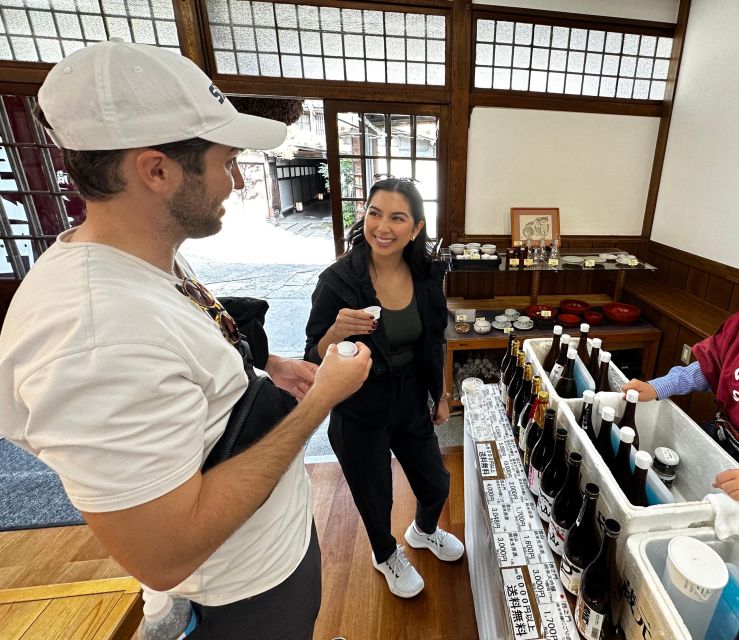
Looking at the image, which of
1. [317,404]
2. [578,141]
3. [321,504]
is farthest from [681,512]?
[578,141]

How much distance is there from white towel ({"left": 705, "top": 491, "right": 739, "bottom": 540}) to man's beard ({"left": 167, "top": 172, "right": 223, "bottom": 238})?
103 cm

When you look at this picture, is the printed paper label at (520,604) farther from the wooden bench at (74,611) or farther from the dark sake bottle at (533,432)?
the wooden bench at (74,611)

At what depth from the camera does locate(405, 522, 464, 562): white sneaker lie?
1709mm

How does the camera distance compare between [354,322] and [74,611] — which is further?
[354,322]

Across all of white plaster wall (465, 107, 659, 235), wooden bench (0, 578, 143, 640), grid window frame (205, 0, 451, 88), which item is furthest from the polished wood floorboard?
grid window frame (205, 0, 451, 88)

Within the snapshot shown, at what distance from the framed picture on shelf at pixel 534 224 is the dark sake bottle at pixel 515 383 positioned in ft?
6.13

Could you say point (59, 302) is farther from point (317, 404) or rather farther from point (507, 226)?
point (507, 226)

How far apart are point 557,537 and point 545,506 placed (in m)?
0.09

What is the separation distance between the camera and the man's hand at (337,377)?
2.40 ft

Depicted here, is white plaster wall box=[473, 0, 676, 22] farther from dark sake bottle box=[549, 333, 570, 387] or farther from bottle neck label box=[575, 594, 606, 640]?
bottle neck label box=[575, 594, 606, 640]

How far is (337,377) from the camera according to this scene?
29.5 inches

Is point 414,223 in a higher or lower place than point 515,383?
higher

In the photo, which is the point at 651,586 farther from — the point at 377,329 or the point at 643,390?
the point at 377,329

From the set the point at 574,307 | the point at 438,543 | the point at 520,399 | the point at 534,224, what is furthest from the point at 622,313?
the point at 438,543
